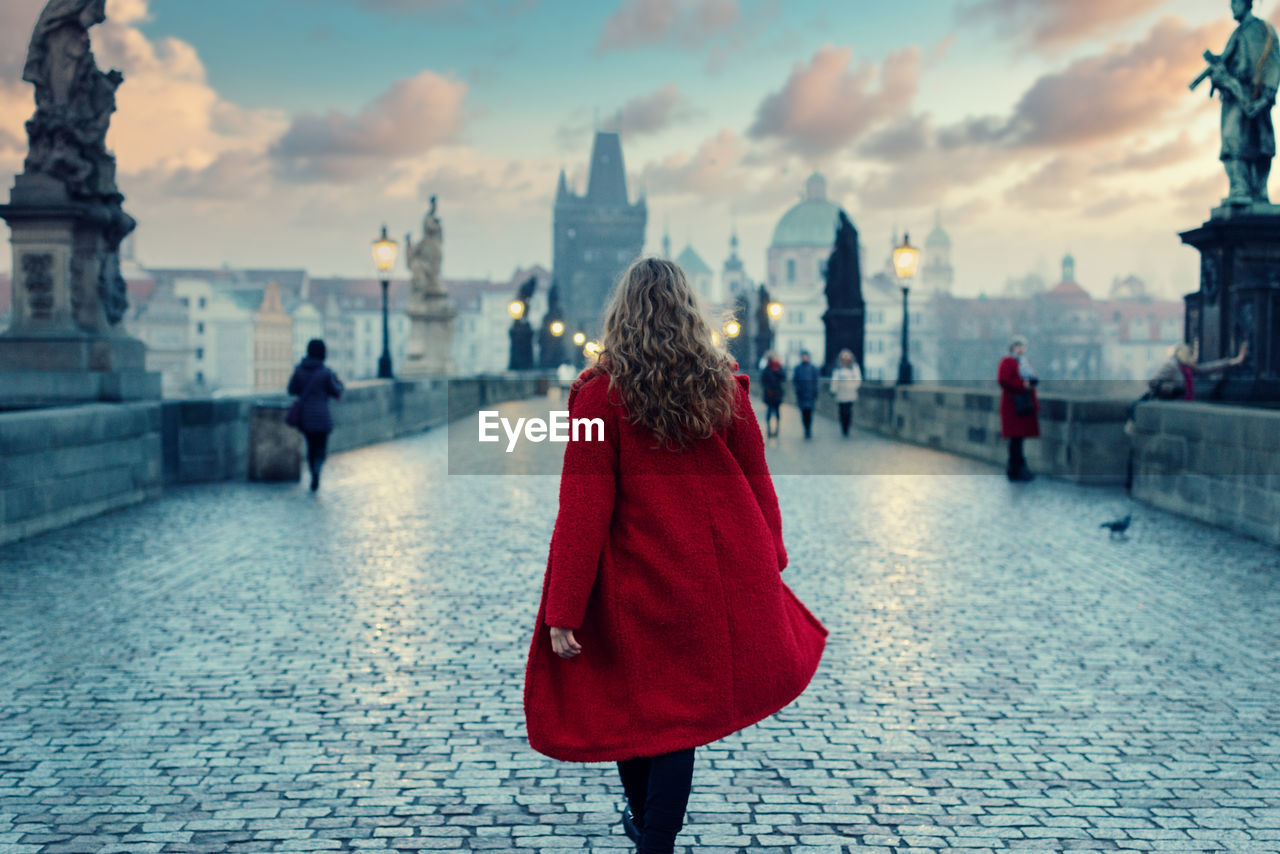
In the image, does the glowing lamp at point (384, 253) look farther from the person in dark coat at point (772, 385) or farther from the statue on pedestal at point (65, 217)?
A: the statue on pedestal at point (65, 217)

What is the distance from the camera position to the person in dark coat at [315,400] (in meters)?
12.5

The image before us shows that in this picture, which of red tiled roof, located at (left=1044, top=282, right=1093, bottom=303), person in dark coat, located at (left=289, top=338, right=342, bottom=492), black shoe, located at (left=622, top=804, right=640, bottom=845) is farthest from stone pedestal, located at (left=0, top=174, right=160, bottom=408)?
red tiled roof, located at (left=1044, top=282, right=1093, bottom=303)

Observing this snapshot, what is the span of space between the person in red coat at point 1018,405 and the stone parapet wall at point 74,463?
8444 millimetres

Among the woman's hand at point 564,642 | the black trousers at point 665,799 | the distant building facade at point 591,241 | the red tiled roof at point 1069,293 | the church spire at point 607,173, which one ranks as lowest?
the black trousers at point 665,799

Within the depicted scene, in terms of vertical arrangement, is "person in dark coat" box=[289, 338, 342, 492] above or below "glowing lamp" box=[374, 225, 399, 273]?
below

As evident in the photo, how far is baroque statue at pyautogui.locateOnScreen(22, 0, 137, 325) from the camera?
11.5 m

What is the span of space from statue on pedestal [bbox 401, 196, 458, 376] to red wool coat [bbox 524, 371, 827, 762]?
29.0m

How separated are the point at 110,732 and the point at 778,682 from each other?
2.77 meters

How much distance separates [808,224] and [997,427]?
133264 millimetres

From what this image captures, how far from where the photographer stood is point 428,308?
3186 cm

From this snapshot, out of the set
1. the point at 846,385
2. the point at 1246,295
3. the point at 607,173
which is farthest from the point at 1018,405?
the point at 607,173

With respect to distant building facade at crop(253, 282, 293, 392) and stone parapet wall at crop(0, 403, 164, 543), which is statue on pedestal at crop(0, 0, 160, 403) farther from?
distant building facade at crop(253, 282, 293, 392)

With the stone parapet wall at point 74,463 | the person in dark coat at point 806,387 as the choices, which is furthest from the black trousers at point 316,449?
the person in dark coat at point 806,387

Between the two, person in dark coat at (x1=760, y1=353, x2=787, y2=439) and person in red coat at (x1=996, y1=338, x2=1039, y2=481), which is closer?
person in red coat at (x1=996, y1=338, x2=1039, y2=481)
